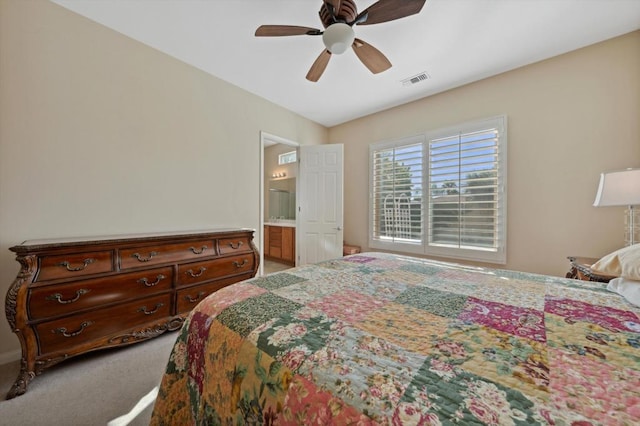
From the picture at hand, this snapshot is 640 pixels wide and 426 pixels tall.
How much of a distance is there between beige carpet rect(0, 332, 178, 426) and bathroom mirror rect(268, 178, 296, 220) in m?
4.14

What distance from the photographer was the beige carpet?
1.36 m

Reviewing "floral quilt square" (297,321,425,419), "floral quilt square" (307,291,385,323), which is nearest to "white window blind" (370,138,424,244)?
"floral quilt square" (307,291,385,323)

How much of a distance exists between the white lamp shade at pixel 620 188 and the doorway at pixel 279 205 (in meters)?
4.13

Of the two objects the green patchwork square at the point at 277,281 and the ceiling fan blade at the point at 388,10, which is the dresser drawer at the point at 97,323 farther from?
the ceiling fan blade at the point at 388,10

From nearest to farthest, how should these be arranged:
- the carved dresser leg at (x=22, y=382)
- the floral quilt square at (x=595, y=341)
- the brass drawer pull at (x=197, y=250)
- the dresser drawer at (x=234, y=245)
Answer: the floral quilt square at (x=595, y=341) < the carved dresser leg at (x=22, y=382) < the brass drawer pull at (x=197, y=250) < the dresser drawer at (x=234, y=245)

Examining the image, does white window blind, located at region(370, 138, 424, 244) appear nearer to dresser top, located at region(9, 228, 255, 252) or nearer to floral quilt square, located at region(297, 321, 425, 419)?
dresser top, located at region(9, 228, 255, 252)

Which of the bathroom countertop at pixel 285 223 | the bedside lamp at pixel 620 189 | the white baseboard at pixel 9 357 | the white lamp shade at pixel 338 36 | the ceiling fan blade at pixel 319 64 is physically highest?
the ceiling fan blade at pixel 319 64

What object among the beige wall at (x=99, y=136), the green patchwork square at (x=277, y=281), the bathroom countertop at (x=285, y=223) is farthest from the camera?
the bathroom countertop at (x=285, y=223)

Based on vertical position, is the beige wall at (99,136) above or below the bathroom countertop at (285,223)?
above

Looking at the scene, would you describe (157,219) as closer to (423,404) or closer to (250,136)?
(250,136)

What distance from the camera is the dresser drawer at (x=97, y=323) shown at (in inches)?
64.0

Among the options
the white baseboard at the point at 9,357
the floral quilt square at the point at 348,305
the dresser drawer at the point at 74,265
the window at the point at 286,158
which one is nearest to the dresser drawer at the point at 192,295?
the dresser drawer at the point at 74,265

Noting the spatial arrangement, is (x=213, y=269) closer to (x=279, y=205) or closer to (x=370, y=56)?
(x=370, y=56)

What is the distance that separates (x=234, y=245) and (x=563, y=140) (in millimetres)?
3616
